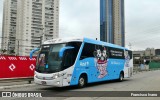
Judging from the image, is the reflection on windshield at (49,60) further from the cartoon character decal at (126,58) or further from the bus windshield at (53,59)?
the cartoon character decal at (126,58)

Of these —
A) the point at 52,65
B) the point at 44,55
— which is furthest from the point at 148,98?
the point at 44,55

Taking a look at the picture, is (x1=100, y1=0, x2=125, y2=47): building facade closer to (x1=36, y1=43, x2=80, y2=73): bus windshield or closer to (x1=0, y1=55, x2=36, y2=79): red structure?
(x1=0, y1=55, x2=36, y2=79): red structure

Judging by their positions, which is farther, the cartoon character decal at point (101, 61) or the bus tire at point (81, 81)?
the cartoon character decal at point (101, 61)

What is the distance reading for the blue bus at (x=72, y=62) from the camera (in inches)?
568

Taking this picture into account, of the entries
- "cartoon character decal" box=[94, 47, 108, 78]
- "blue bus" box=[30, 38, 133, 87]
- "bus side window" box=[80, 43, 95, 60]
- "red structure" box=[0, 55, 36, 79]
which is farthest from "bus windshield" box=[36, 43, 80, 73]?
"red structure" box=[0, 55, 36, 79]

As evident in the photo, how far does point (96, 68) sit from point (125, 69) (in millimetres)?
6775

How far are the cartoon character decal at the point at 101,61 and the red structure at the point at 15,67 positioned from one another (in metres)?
6.07

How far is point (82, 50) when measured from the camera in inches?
642

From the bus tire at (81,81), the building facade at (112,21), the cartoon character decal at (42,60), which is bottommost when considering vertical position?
the bus tire at (81,81)

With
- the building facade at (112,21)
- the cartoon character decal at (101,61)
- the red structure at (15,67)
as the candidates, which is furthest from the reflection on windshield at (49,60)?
the building facade at (112,21)

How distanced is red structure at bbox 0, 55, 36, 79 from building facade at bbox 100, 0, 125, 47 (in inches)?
1096

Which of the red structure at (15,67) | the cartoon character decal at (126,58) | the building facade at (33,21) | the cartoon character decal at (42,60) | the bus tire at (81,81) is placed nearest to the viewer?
the cartoon character decal at (42,60)

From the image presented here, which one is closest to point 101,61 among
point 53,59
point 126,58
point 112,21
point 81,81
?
point 81,81

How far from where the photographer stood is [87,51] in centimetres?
→ 1700
